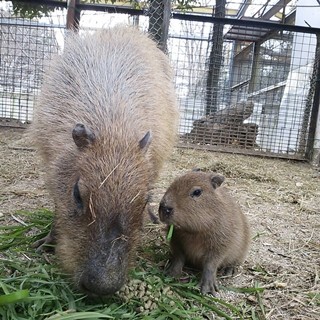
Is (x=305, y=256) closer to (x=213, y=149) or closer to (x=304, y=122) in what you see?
(x=213, y=149)

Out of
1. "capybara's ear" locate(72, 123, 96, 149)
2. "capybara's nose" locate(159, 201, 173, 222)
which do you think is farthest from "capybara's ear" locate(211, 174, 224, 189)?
"capybara's ear" locate(72, 123, 96, 149)

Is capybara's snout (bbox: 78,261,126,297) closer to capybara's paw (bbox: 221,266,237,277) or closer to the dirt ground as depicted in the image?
the dirt ground

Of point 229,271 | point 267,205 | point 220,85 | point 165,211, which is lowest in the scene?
point 229,271

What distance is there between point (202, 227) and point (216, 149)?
191 inches

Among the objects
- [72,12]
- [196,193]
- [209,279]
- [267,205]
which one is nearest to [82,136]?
[196,193]

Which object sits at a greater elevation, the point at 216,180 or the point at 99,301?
the point at 216,180

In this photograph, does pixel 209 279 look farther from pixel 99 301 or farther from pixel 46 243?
pixel 46 243

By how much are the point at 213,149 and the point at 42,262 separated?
5.14m

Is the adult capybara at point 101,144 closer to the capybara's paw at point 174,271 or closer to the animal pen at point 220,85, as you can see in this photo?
the capybara's paw at point 174,271

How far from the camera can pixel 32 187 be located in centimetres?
443

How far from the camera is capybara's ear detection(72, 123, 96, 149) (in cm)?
219

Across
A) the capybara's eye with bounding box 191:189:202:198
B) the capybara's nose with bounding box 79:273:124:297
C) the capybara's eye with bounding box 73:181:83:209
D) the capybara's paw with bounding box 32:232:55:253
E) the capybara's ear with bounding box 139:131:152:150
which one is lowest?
the capybara's paw with bounding box 32:232:55:253

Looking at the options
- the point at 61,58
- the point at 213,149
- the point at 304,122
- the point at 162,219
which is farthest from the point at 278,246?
the point at 304,122

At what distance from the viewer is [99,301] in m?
2.09
